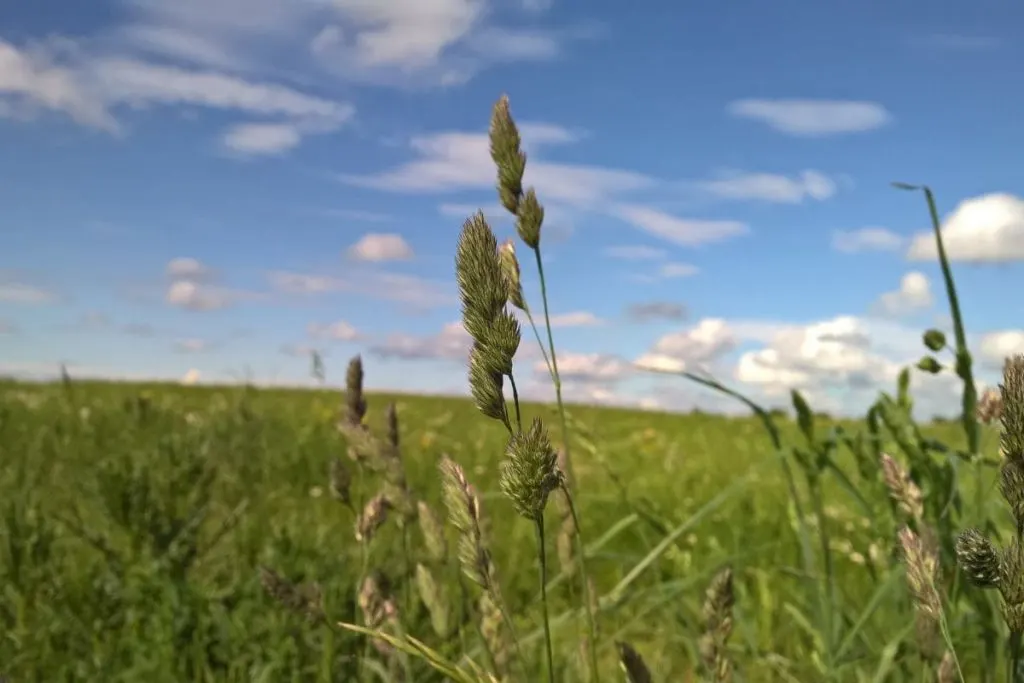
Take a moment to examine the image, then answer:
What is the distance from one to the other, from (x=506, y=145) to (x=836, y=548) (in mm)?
3198

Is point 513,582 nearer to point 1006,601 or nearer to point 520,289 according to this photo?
point 520,289

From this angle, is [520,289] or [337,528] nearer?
[520,289]

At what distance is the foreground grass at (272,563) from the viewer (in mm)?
2539

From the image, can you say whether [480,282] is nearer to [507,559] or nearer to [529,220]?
[529,220]

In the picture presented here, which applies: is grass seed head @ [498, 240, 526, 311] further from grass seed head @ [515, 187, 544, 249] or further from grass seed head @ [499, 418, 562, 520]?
grass seed head @ [499, 418, 562, 520]

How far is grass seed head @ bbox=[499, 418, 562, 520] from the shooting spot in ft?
3.02

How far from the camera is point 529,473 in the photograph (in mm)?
919

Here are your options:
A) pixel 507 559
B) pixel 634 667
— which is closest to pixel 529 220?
pixel 634 667

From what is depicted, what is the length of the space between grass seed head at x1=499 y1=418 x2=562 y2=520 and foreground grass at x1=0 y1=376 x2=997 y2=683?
0.39m

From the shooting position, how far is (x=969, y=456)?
6.83 ft

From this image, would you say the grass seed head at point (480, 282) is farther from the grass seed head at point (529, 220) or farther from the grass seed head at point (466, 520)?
the grass seed head at point (529, 220)

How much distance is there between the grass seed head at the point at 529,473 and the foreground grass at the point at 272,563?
387mm

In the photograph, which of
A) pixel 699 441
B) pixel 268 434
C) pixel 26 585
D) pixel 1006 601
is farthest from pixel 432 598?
pixel 699 441

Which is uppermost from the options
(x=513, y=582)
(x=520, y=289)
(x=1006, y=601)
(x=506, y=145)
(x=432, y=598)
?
(x=506, y=145)
